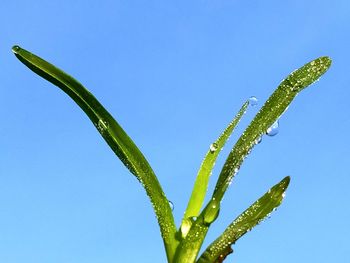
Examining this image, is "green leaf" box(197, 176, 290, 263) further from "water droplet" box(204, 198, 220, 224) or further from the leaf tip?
the leaf tip

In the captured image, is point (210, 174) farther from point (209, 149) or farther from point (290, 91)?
point (290, 91)

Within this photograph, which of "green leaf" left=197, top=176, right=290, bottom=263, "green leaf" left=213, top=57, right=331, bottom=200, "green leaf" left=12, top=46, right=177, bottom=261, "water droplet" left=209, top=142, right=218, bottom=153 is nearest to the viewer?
"green leaf" left=197, top=176, right=290, bottom=263

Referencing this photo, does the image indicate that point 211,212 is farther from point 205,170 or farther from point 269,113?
point 269,113

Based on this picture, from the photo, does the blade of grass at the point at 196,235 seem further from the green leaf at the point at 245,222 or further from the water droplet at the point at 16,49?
the water droplet at the point at 16,49

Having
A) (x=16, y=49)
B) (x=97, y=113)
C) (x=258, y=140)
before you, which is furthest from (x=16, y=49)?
(x=258, y=140)

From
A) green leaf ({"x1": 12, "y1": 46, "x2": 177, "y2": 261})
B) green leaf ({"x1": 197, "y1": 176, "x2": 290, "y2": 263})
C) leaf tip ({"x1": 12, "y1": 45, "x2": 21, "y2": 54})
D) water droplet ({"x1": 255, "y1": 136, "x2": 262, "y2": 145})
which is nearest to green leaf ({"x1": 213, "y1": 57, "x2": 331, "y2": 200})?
water droplet ({"x1": 255, "y1": 136, "x2": 262, "y2": 145})

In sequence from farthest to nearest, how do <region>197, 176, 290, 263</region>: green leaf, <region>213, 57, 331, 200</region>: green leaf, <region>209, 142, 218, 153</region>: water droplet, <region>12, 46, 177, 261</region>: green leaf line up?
1. <region>209, 142, 218, 153</region>: water droplet
2. <region>12, 46, 177, 261</region>: green leaf
3. <region>213, 57, 331, 200</region>: green leaf
4. <region>197, 176, 290, 263</region>: green leaf

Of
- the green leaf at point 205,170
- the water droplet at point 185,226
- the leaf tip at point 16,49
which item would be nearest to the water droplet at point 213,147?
the green leaf at point 205,170
